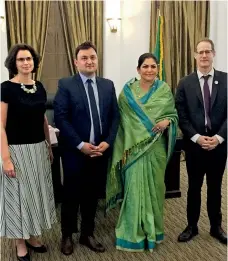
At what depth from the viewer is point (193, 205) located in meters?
2.50

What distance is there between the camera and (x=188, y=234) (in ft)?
8.31

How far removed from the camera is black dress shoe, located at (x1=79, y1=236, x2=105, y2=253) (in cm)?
238

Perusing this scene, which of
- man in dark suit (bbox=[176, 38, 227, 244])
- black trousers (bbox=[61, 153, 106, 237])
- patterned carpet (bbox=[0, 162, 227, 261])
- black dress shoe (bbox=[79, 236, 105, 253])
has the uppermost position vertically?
man in dark suit (bbox=[176, 38, 227, 244])

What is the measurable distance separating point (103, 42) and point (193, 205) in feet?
10.8

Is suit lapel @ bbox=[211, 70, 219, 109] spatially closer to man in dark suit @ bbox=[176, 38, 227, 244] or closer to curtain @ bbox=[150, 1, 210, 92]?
man in dark suit @ bbox=[176, 38, 227, 244]

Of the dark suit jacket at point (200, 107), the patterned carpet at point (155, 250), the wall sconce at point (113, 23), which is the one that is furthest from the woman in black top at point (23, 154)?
the wall sconce at point (113, 23)

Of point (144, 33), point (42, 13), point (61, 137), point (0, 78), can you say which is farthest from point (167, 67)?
point (61, 137)

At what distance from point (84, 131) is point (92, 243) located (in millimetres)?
802

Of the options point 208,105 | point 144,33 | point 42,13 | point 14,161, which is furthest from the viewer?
point 144,33

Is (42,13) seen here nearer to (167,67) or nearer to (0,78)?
(0,78)

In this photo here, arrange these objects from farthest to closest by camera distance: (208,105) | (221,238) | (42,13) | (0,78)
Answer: (42,13) → (0,78) → (221,238) → (208,105)

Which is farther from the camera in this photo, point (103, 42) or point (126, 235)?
point (103, 42)

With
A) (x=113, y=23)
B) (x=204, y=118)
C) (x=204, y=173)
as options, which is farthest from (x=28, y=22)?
(x=204, y=173)

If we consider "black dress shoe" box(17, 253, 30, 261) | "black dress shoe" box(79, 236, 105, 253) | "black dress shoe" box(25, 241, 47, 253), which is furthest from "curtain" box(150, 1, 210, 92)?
"black dress shoe" box(17, 253, 30, 261)
